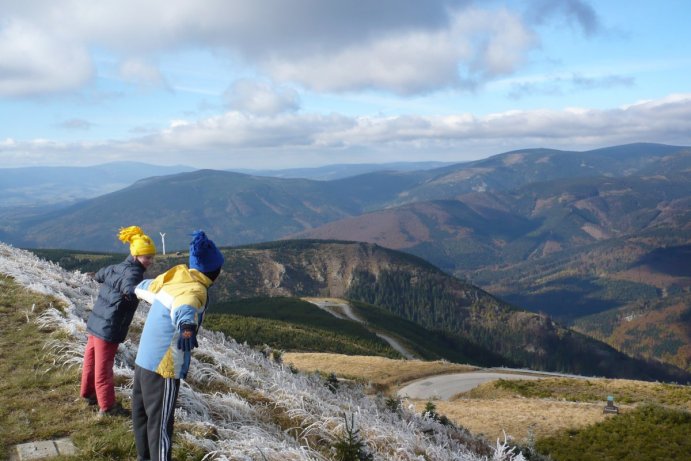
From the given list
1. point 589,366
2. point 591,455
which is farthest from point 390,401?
point 589,366

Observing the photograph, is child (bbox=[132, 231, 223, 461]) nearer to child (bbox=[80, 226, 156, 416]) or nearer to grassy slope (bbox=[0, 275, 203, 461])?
grassy slope (bbox=[0, 275, 203, 461])

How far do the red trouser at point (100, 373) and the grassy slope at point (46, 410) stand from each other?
268mm

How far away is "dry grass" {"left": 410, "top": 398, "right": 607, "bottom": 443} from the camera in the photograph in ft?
90.0

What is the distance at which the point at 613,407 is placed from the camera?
30.4m

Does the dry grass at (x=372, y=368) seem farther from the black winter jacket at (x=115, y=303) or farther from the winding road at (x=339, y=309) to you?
the winding road at (x=339, y=309)

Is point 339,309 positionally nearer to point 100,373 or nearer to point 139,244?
point 100,373

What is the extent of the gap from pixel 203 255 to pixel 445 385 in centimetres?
4785

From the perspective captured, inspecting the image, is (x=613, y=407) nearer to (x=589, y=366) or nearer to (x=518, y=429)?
(x=518, y=429)

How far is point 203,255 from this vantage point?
6.96 metres

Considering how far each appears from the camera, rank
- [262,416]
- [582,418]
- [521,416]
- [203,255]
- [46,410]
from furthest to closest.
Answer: [521,416]
[582,418]
[262,416]
[46,410]
[203,255]

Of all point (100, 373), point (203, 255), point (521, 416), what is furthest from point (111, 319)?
point (521, 416)

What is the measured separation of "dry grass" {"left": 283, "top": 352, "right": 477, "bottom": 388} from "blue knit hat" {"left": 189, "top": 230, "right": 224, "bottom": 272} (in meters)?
41.8

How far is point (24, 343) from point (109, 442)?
260 inches

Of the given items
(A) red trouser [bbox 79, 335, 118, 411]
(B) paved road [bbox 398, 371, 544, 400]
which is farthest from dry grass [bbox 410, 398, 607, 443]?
(A) red trouser [bbox 79, 335, 118, 411]
